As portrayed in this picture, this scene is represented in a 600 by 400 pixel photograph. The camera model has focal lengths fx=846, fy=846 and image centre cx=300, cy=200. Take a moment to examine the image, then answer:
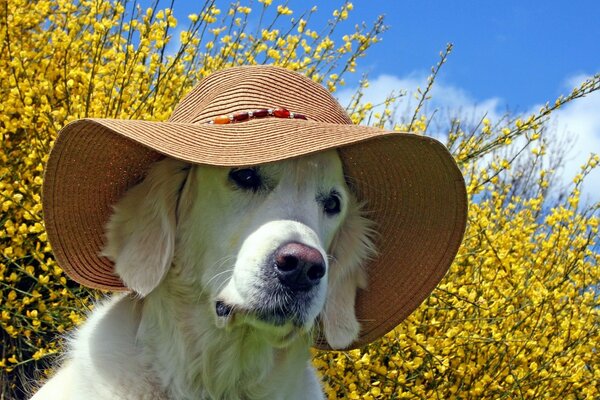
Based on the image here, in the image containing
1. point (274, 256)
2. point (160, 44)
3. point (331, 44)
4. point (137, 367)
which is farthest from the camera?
point (331, 44)

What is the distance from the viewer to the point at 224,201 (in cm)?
212

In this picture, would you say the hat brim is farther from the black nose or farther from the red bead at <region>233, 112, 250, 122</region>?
the black nose

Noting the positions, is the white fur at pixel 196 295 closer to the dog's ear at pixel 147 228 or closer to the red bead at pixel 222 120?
the dog's ear at pixel 147 228

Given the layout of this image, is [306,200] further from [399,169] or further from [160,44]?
[160,44]

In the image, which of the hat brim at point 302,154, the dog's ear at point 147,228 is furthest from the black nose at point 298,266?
the dog's ear at point 147,228

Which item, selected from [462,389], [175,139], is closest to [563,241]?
[462,389]

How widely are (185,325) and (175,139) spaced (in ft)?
1.60

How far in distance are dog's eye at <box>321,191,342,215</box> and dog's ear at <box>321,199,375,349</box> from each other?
0.38 feet

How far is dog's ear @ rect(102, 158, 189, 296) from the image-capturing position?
2.09m

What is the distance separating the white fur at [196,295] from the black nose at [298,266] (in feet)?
0.18

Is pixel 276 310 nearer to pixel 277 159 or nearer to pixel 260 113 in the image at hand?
pixel 277 159

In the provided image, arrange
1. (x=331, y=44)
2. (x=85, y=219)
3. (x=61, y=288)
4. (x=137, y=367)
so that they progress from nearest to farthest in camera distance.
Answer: (x=137, y=367), (x=85, y=219), (x=61, y=288), (x=331, y=44)

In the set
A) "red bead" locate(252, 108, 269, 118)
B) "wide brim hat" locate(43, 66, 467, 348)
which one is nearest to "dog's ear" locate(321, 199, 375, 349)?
"wide brim hat" locate(43, 66, 467, 348)

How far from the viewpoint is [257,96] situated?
87.7 inches
